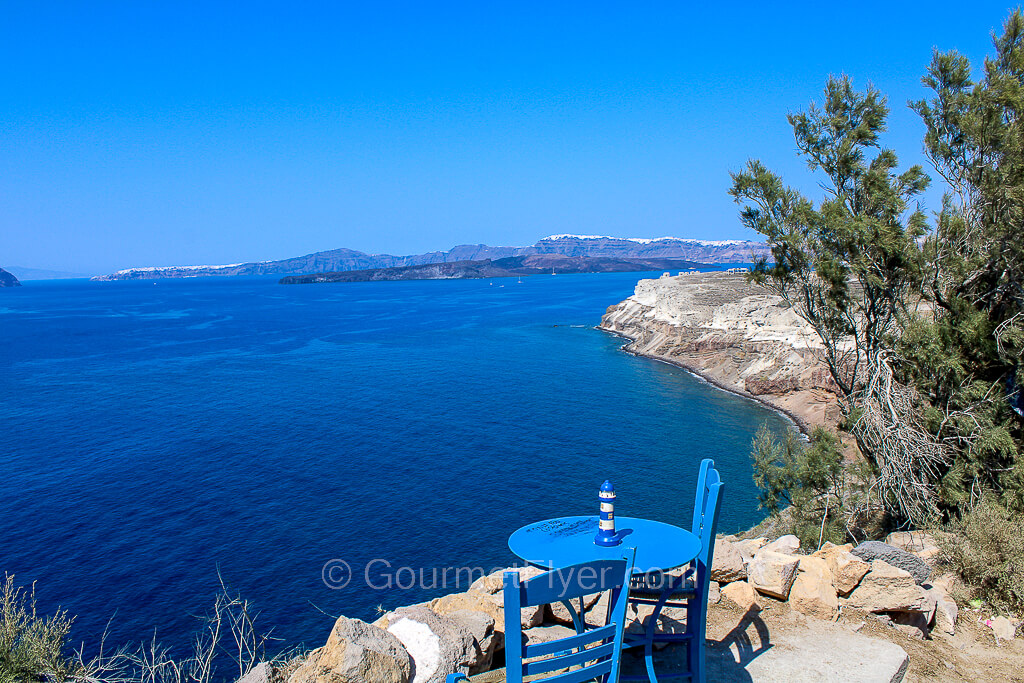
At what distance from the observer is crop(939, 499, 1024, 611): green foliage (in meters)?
6.95

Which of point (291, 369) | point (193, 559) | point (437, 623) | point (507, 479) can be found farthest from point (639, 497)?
point (291, 369)

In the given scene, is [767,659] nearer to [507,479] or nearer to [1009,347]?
[1009,347]

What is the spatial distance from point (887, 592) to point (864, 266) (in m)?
6.77

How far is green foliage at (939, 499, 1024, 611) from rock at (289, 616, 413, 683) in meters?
5.97

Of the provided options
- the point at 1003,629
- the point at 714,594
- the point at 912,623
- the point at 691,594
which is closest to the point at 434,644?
the point at 691,594

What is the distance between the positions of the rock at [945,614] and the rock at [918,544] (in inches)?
46.9

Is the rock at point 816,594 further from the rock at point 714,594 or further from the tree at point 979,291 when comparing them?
the tree at point 979,291

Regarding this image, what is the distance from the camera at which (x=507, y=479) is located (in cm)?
2906

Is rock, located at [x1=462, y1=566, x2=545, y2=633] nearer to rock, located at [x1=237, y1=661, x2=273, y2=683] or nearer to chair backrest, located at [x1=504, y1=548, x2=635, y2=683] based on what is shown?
chair backrest, located at [x1=504, y1=548, x2=635, y2=683]

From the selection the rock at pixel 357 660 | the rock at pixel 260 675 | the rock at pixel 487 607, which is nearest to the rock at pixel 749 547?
the rock at pixel 487 607

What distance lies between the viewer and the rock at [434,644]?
558 centimetres

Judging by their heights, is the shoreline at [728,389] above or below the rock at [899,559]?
below

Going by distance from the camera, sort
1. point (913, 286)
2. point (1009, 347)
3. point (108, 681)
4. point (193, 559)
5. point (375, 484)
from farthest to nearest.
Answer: point (375, 484) → point (193, 559) → point (913, 286) → point (1009, 347) → point (108, 681)

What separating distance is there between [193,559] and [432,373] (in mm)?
33719
